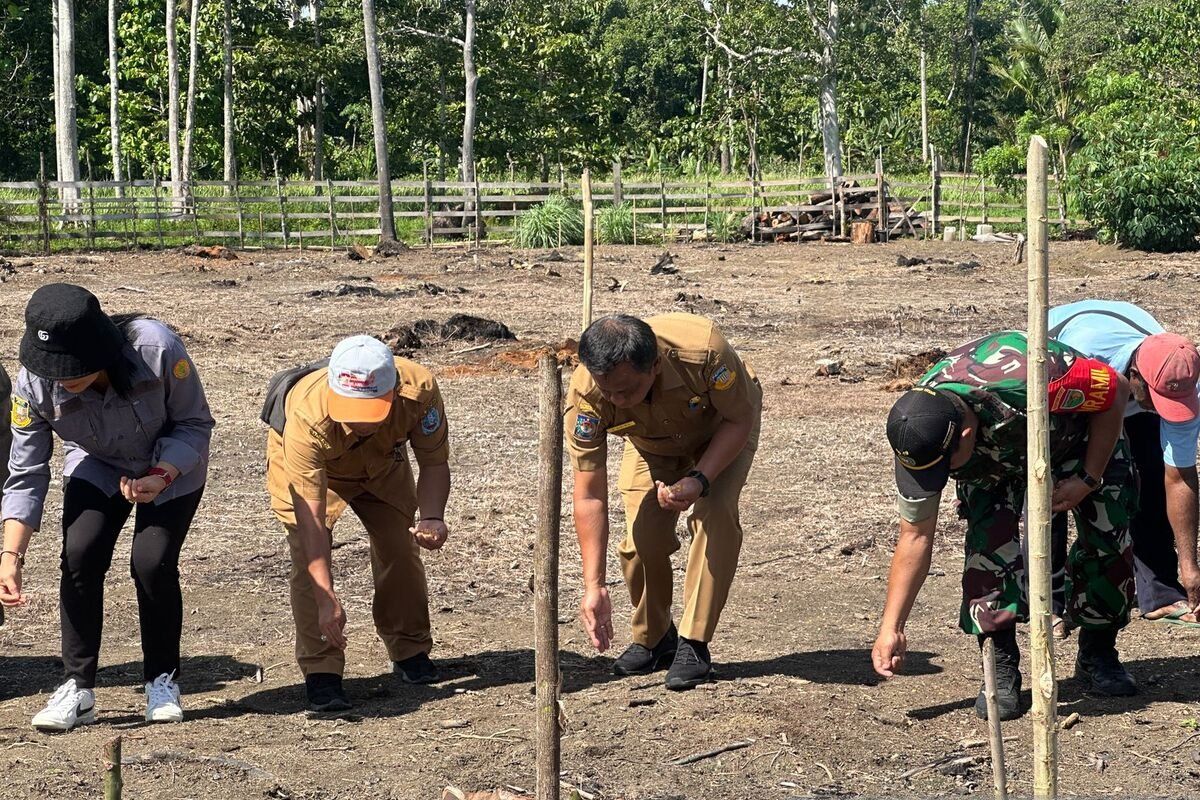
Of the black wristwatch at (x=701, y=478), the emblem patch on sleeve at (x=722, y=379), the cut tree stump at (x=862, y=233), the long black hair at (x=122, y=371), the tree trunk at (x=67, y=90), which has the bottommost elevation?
the black wristwatch at (x=701, y=478)

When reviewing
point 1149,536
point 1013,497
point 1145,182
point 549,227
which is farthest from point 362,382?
point 549,227

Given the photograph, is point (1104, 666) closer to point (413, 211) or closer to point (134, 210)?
point (134, 210)

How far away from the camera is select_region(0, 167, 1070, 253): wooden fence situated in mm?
29750

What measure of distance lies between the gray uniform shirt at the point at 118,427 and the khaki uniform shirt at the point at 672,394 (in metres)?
1.28

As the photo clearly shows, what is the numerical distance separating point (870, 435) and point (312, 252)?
66.9 feet

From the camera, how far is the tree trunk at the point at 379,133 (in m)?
30.3

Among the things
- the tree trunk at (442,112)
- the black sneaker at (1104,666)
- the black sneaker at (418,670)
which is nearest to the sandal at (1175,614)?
the black sneaker at (1104,666)

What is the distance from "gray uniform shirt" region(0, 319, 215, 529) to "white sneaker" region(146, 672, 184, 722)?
659mm

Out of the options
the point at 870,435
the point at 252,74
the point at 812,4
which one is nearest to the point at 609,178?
the point at 812,4

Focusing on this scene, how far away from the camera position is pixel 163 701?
17.0ft

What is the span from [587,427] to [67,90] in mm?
30817

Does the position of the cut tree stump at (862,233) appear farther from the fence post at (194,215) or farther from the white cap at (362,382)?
the white cap at (362,382)

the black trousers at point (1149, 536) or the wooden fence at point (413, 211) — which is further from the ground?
the wooden fence at point (413, 211)

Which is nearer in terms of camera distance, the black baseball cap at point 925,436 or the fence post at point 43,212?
the black baseball cap at point 925,436
